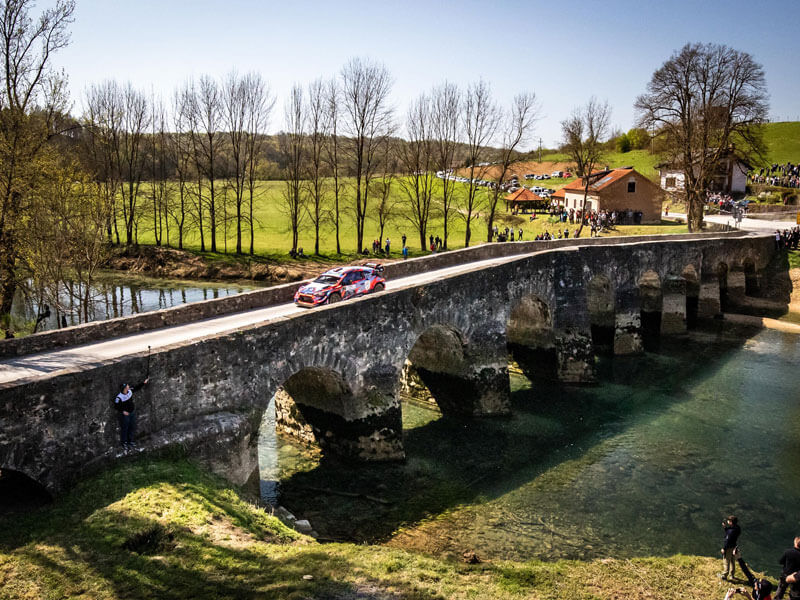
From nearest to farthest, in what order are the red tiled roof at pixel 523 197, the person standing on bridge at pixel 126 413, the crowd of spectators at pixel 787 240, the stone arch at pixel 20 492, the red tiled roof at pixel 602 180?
the stone arch at pixel 20 492 → the person standing on bridge at pixel 126 413 → the crowd of spectators at pixel 787 240 → the red tiled roof at pixel 602 180 → the red tiled roof at pixel 523 197

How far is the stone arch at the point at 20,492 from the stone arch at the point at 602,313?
86.2 feet

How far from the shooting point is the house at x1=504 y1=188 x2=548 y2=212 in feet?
222

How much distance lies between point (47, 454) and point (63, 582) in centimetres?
321

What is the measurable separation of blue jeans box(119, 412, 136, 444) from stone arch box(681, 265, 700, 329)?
35.7 meters

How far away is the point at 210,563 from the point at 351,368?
8.81m

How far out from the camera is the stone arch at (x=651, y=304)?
37.8m

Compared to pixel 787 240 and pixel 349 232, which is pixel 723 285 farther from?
pixel 349 232

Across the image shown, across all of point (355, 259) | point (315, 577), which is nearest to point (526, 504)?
point (315, 577)

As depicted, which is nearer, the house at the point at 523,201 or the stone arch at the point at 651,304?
the stone arch at the point at 651,304

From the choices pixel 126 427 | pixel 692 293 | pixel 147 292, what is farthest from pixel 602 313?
pixel 147 292

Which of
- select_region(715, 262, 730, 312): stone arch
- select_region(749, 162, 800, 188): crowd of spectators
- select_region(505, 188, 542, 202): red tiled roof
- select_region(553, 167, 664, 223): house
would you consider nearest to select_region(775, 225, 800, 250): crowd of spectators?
select_region(715, 262, 730, 312): stone arch

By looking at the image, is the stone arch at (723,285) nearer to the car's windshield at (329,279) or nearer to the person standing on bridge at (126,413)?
the car's windshield at (329,279)

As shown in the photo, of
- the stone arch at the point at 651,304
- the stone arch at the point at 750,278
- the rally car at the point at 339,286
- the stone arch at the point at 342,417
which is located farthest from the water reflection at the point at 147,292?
the stone arch at the point at 750,278

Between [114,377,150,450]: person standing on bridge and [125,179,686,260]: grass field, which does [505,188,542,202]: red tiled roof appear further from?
[114,377,150,450]: person standing on bridge
